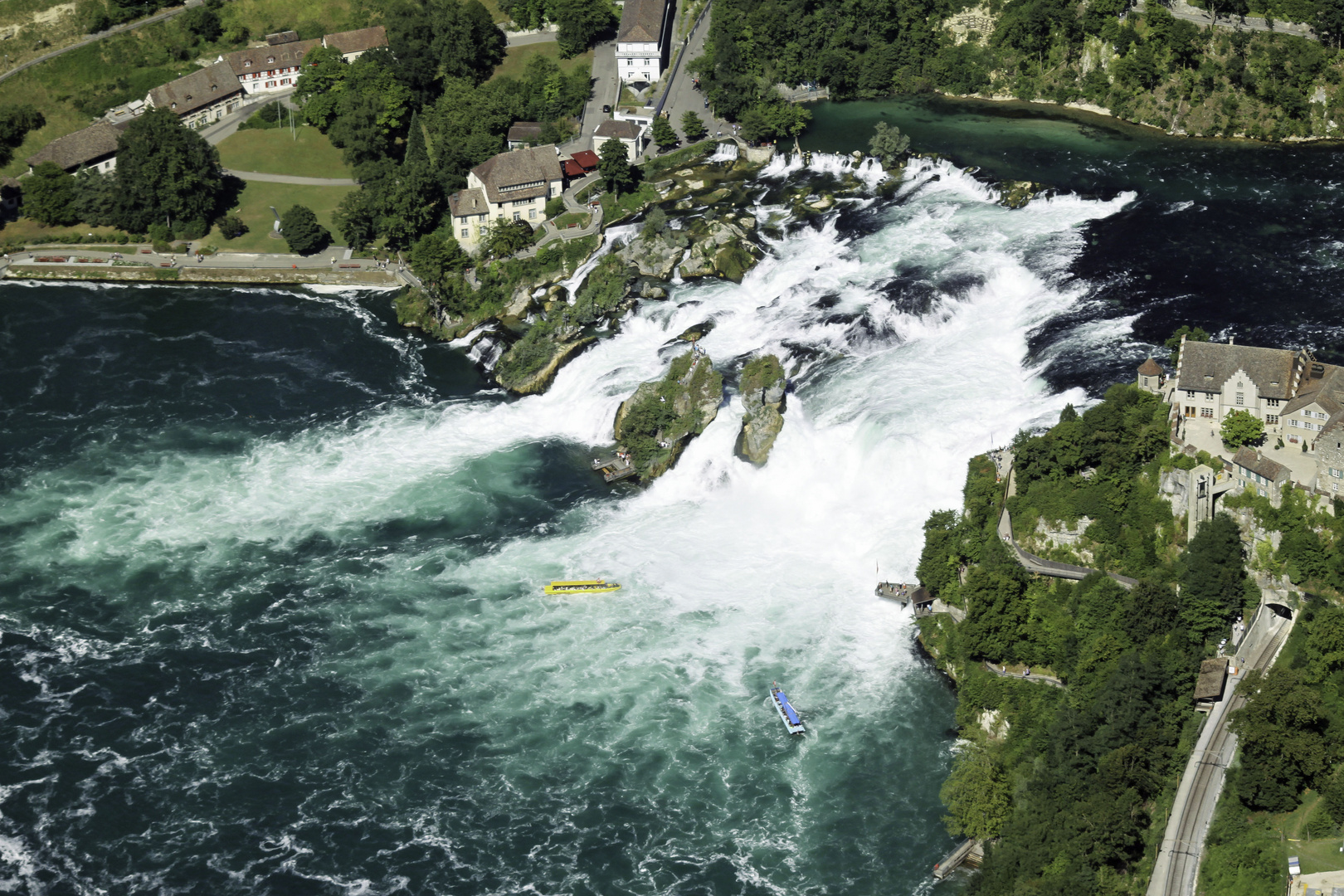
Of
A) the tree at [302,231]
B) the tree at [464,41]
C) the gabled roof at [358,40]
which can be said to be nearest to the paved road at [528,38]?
the tree at [464,41]

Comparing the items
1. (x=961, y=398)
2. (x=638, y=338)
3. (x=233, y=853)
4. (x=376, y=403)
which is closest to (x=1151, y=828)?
(x=961, y=398)

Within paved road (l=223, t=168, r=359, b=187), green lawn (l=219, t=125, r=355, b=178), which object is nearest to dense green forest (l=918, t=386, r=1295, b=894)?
paved road (l=223, t=168, r=359, b=187)

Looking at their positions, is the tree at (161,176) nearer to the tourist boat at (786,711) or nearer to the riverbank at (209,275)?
the riverbank at (209,275)

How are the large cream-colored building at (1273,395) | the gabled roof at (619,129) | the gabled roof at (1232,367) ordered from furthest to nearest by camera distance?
1. the gabled roof at (619,129)
2. the gabled roof at (1232,367)
3. the large cream-colored building at (1273,395)

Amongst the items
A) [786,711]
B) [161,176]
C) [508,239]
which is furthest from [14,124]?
[786,711]

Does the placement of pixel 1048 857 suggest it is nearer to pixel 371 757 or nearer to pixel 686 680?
pixel 686 680

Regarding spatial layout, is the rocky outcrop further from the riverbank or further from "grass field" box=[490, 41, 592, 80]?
"grass field" box=[490, 41, 592, 80]
